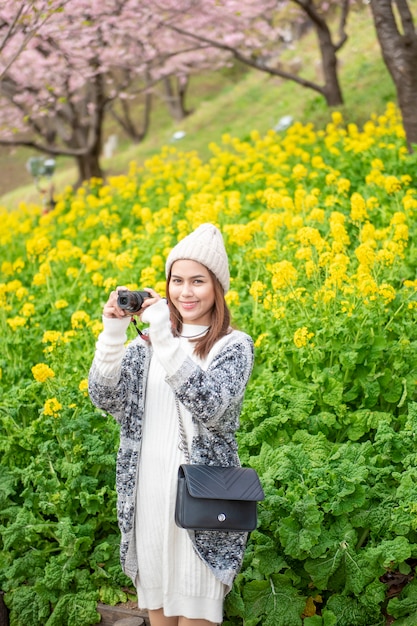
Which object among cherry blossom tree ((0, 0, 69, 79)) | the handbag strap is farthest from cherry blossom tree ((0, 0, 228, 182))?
the handbag strap

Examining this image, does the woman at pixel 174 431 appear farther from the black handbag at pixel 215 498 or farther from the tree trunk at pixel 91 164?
the tree trunk at pixel 91 164

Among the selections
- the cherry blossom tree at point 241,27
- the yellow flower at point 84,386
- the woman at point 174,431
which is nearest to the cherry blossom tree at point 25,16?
the yellow flower at point 84,386

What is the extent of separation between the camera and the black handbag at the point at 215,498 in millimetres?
3086

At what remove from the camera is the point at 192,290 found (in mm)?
3291

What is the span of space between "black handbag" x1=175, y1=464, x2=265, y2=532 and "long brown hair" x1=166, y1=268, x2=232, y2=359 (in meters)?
0.43

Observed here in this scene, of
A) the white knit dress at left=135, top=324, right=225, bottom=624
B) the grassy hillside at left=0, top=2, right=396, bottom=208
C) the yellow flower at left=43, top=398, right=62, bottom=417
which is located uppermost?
the white knit dress at left=135, top=324, right=225, bottom=624

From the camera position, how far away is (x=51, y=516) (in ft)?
16.0

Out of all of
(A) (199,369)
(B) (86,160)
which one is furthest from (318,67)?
(A) (199,369)

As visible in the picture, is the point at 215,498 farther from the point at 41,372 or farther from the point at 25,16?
the point at 25,16

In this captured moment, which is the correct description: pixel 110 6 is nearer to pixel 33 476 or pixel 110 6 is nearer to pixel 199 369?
pixel 33 476

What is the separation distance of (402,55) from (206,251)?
696cm

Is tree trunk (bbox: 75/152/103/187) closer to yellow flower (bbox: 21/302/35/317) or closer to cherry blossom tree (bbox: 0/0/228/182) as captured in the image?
cherry blossom tree (bbox: 0/0/228/182)

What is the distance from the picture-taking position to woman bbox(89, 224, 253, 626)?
320 centimetres

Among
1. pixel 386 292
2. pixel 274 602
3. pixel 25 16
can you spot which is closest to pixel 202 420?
pixel 274 602
